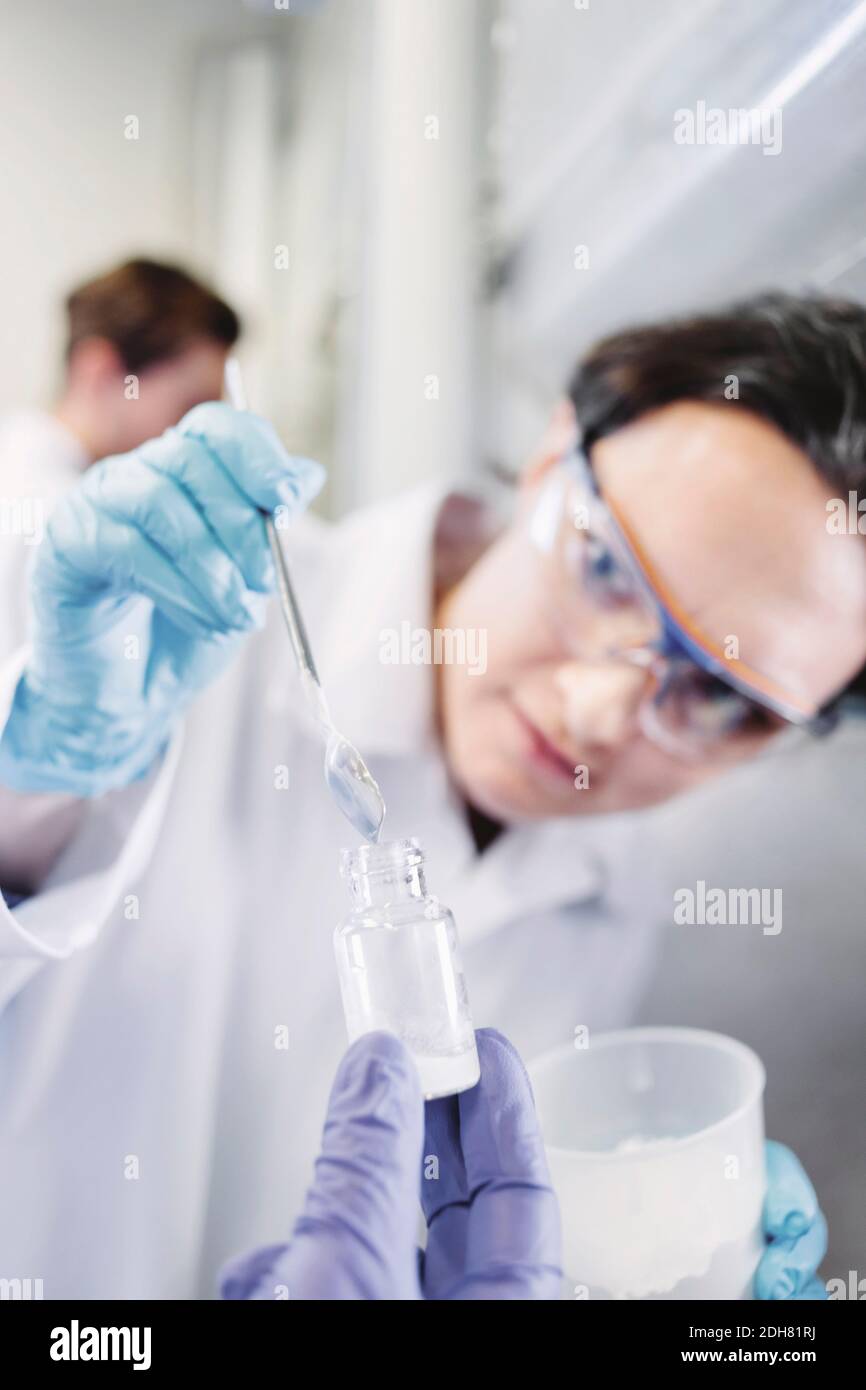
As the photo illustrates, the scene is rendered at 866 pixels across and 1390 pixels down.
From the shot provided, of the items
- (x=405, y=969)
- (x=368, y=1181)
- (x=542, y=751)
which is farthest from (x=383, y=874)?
(x=542, y=751)

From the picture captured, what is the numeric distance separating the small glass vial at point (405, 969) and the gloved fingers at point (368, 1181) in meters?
0.05

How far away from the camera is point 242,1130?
3.52ft

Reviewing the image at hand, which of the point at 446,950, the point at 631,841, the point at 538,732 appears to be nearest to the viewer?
the point at 446,950

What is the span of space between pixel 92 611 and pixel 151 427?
357 mm

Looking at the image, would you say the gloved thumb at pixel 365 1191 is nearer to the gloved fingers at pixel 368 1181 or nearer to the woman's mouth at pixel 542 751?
the gloved fingers at pixel 368 1181

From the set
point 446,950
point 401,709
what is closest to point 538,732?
point 401,709

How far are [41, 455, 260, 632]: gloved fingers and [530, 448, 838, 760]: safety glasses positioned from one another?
342 millimetres

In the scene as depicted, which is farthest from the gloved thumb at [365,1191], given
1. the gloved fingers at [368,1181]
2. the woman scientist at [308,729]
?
the woman scientist at [308,729]

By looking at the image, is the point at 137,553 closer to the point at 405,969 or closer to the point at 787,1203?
the point at 405,969

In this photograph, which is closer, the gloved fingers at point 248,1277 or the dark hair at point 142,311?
the gloved fingers at point 248,1277

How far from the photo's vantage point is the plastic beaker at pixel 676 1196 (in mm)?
873

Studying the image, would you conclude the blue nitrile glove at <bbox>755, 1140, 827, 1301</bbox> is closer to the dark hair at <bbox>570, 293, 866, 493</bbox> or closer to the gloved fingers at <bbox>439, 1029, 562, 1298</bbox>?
the gloved fingers at <bbox>439, 1029, 562, 1298</bbox>

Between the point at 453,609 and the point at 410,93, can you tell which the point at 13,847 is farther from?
the point at 410,93

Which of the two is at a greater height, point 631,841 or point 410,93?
point 410,93
